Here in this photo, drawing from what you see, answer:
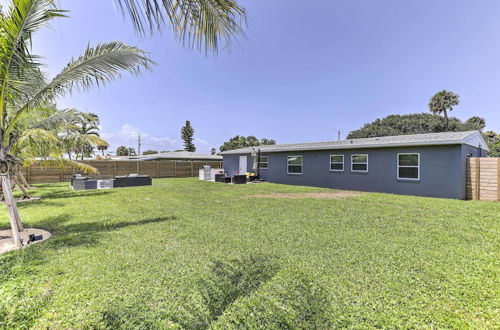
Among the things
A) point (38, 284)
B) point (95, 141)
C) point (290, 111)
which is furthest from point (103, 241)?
point (290, 111)

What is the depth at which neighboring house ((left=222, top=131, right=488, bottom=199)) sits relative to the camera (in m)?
9.17

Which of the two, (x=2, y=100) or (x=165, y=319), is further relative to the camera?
(x=2, y=100)

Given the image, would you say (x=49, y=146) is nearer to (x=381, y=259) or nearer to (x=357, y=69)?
(x=381, y=259)

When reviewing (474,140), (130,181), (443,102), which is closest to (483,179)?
(474,140)

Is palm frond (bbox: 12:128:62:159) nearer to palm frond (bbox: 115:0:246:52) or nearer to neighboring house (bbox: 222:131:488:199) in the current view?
palm frond (bbox: 115:0:246:52)

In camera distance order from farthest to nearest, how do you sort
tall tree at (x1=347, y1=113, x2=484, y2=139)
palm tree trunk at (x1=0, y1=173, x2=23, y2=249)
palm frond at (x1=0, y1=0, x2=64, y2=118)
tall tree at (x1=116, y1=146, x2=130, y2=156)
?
tall tree at (x1=116, y1=146, x2=130, y2=156)
tall tree at (x1=347, y1=113, x2=484, y2=139)
palm tree trunk at (x1=0, y1=173, x2=23, y2=249)
palm frond at (x1=0, y1=0, x2=64, y2=118)

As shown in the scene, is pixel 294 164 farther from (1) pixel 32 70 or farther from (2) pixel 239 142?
(2) pixel 239 142

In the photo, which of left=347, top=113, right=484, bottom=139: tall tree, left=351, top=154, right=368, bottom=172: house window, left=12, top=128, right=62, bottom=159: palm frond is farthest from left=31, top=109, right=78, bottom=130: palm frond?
left=347, top=113, right=484, bottom=139: tall tree

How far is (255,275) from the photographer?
2.84m

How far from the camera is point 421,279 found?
2732mm

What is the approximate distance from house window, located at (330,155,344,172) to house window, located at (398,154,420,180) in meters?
2.91

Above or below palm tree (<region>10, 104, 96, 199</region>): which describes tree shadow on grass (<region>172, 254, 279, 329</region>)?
below

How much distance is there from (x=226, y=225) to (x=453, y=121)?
4253 cm

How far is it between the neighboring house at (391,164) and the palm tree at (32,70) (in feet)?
36.9
